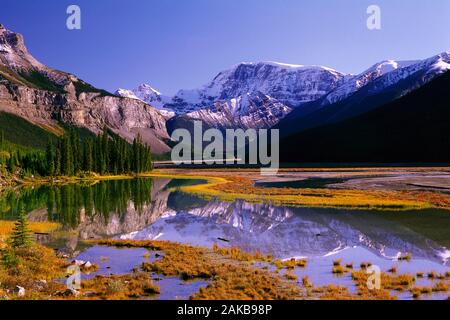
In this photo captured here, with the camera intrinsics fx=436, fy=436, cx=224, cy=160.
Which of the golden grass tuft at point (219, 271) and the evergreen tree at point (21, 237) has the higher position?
the evergreen tree at point (21, 237)

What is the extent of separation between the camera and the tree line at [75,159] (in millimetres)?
155375

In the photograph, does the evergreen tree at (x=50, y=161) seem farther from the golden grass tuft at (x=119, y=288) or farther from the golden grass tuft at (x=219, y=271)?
the golden grass tuft at (x=119, y=288)

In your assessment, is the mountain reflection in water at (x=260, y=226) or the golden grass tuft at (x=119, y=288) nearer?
the golden grass tuft at (x=119, y=288)

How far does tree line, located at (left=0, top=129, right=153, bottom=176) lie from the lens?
6117 inches

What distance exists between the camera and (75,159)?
544 ft

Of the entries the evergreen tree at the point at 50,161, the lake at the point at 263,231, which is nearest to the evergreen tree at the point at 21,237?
the lake at the point at 263,231

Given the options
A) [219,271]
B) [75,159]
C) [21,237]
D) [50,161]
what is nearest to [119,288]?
[219,271]

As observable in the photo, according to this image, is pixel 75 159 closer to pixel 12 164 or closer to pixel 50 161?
pixel 50 161

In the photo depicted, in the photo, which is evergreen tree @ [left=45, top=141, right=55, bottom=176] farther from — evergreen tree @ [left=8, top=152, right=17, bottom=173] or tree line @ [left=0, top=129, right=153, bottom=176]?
evergreen tree @ [left=8, top=152, right=17, bottom=173]

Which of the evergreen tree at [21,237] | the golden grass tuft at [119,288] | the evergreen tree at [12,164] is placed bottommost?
the golden grass tuft at [119,288]
